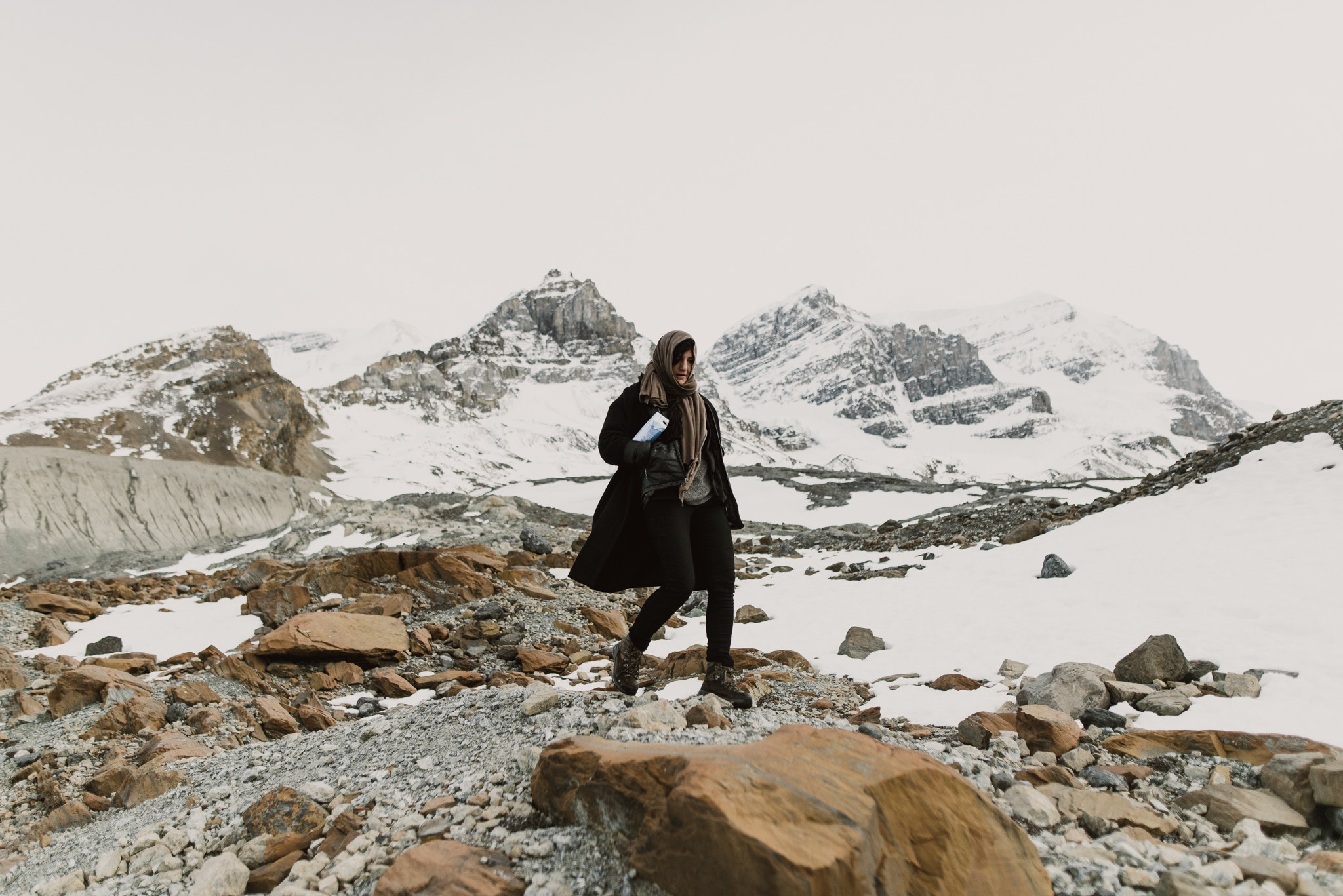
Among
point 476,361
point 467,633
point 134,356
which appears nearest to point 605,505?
point 467,633

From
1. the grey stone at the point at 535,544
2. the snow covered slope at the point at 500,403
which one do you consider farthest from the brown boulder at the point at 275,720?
the snow covered slope at the point at 500,403

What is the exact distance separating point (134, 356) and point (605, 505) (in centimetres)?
6558

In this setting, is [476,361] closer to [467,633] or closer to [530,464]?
[530,464]

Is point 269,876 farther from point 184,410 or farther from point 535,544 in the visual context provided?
point 184,410

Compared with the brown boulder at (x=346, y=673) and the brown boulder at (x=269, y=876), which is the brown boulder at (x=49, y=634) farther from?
the brown boulder at (x=269, y=876)

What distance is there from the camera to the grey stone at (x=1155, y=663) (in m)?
3.84

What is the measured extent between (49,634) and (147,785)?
529cm

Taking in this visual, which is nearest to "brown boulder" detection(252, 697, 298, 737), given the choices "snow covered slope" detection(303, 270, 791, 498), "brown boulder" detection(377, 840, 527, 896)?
"brown boulder" detection(377, 840, 527, 896)

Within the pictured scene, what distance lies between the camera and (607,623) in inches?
275

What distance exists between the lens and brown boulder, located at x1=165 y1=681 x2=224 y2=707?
464cm

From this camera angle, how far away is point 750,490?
108 feet

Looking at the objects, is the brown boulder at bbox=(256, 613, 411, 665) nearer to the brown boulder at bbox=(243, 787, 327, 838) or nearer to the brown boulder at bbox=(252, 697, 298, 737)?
the brown boulder at bbox=(252, 697, 298, 737)

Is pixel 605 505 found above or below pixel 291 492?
above

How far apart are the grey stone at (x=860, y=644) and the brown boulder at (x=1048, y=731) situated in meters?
2.67
